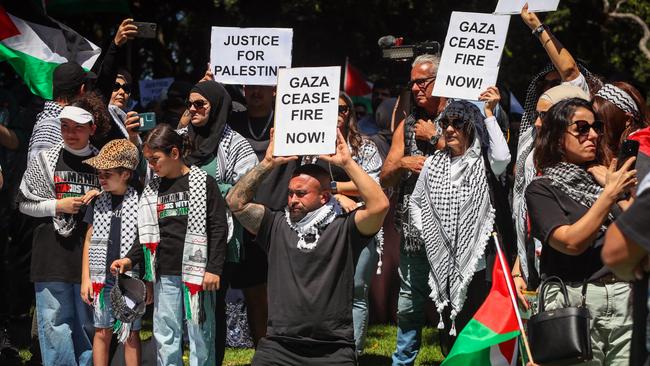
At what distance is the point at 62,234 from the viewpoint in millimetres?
7625

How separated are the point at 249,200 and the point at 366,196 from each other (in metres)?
0.80

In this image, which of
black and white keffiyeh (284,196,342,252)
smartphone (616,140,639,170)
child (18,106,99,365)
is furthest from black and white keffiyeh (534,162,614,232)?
child (18,106,99,365)

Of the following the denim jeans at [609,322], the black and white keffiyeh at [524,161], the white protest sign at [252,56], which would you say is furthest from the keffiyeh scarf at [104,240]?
the denim jeans at [609,322]

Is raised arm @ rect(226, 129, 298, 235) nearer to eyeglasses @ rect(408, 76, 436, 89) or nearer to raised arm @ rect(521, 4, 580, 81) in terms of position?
eyeglasses @ rect(408, 76, 436, 89)

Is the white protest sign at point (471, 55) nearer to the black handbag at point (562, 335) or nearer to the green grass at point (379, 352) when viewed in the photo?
the black handbag at point (562, 335)

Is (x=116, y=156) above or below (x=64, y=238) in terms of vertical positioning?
above

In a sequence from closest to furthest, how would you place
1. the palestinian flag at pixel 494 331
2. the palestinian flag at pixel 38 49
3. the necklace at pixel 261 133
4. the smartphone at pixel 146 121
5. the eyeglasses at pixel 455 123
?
1. the palestinian flag at pixel 494 331
2. the eyeglasses at pixel 455 123
3. the smartphone at pixel 146 121
4. the necklace at pixel 261 133
5. the palestinian flag at pixel 38 49

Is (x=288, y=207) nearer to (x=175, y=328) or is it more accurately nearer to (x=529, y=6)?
(x=175, y=328)

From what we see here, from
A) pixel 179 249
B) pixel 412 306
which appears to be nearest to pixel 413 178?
pixel 412 306

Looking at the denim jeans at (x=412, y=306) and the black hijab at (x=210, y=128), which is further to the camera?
the black hijab at (x=210, y=128)

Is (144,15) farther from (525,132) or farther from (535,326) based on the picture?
(535,326)

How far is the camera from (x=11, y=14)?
33.1ft

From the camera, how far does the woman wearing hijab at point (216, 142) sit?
304 inches

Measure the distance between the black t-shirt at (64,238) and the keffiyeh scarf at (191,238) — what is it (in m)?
0.58
